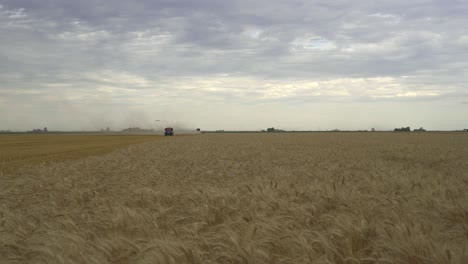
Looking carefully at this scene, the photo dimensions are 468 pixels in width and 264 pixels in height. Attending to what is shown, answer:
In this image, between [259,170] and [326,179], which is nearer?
[326,179]

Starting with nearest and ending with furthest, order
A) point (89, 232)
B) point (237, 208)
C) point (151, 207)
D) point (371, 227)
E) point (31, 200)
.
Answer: point (371, 227), point (89, 232), point (237, 208), point (151, 207), point (31, 200)

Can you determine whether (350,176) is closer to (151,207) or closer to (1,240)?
(151,207)

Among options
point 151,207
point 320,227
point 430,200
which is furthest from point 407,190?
point 151,207

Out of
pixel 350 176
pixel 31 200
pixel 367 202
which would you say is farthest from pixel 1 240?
pixel 350 176

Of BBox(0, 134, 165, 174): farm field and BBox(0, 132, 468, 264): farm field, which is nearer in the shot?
BBox(0, 132, 468, 264): farm field

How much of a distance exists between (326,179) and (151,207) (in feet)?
14.3

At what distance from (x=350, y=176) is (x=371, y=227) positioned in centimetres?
569

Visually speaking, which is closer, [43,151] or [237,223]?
[237,223]

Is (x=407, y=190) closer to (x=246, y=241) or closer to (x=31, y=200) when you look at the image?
(x=246, y=241)

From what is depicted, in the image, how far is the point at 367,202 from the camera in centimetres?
597

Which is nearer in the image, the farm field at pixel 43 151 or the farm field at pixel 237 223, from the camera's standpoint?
the farm field at pixel 237 223

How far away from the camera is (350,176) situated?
992 cm

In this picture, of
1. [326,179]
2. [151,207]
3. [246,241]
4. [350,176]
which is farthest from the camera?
[350,176]

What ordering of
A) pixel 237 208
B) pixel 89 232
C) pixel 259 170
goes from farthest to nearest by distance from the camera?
pixel 259 170 → pixel 237 208 → pixel 89 232
